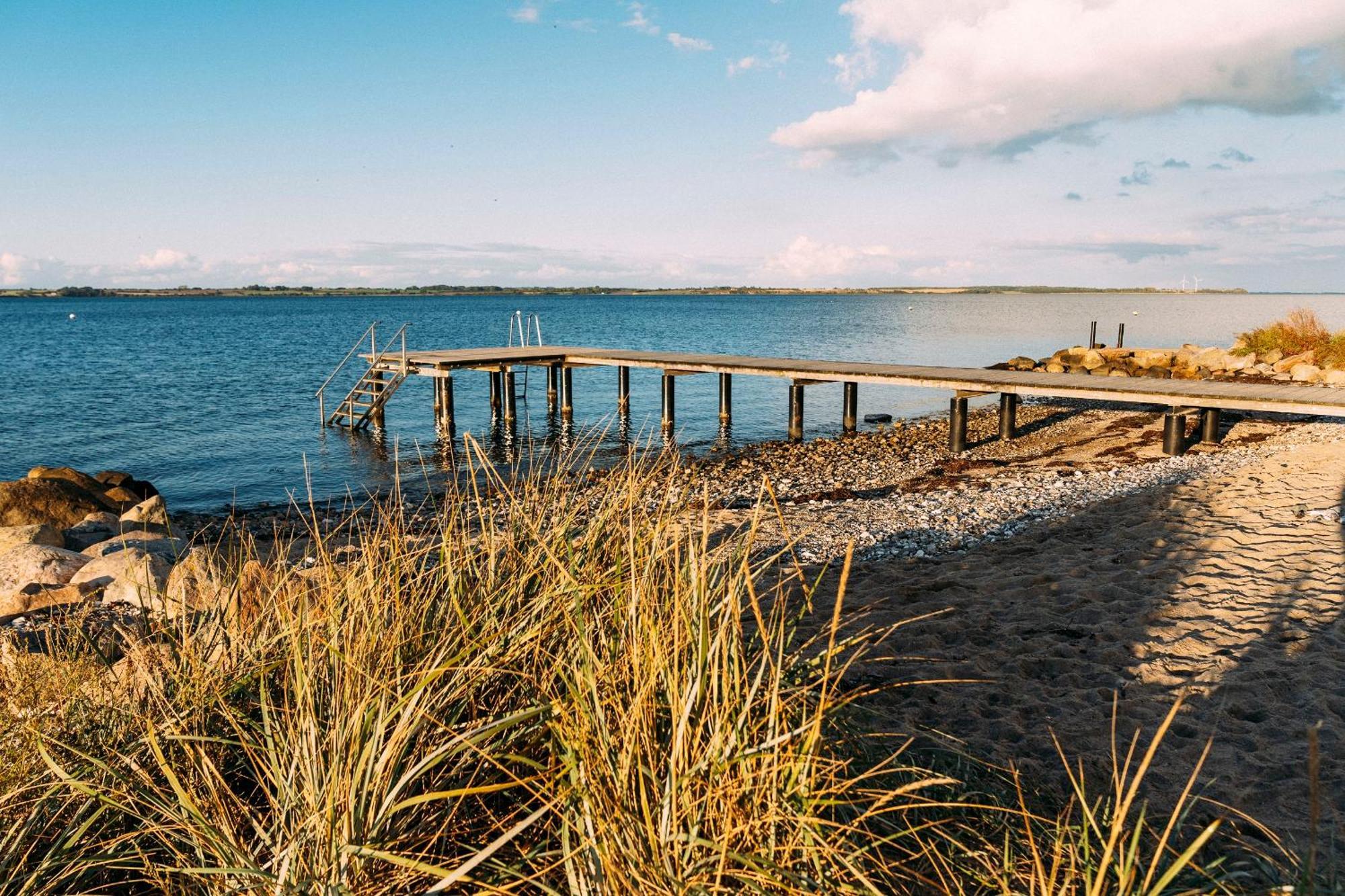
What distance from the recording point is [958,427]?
1723cm

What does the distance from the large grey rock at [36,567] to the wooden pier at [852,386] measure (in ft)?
32.0

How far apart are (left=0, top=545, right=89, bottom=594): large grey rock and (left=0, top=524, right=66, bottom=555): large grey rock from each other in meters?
1.11

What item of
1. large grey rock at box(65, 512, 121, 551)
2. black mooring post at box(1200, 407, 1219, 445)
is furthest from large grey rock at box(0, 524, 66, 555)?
black mooring post at box(1200, 407, 1219, 445)

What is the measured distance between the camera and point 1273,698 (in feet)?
16.2

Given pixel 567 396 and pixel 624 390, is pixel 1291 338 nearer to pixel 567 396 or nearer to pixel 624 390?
→ pixel 624 390

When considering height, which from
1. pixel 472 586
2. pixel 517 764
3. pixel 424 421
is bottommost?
pixel 424 421

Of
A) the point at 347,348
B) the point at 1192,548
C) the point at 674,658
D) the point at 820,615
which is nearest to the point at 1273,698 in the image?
the point at 820,615

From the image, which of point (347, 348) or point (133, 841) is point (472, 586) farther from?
point (347, 348)

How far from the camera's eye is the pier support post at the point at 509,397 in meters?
23.2

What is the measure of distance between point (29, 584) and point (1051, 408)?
21412mm

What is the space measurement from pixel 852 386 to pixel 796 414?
143 cm

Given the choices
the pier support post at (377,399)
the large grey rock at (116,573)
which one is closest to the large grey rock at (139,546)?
the large grey rock at (116,573)

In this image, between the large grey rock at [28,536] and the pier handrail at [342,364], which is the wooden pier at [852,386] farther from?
the large grey rock at [28,536]

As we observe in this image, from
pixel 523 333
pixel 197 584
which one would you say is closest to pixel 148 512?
pixel 197 584
